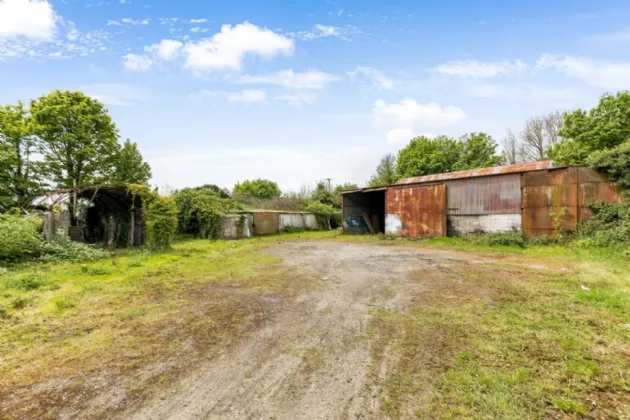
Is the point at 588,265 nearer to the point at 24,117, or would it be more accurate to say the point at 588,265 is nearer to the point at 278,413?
the point at 278,413

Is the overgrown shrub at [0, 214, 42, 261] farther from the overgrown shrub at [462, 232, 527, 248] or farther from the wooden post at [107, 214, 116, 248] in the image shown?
the overgrown shrub at [462, 232, 527, 248]

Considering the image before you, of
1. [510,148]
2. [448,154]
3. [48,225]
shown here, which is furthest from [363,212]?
[510,148]

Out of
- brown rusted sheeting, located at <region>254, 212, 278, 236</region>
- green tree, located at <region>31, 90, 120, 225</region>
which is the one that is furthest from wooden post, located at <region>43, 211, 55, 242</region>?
brown rusted sheeting, located at <region>254, 212, 278, 236</region>

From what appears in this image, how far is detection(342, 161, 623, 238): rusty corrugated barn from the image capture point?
11.7 meters

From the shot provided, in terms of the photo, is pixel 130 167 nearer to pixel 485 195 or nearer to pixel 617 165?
pixel 485 195

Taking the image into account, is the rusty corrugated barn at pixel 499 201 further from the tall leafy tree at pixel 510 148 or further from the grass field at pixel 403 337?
the tall leafy tree at pixel 510 148

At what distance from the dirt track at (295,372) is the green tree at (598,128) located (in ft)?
Result: 74.3

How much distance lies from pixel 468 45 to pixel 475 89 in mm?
2171

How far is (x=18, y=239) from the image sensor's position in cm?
809

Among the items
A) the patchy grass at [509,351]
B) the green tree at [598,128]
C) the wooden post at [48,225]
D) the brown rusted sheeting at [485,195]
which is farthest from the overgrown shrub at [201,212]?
the green tree at [598,128]

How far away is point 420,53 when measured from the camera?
471 inches

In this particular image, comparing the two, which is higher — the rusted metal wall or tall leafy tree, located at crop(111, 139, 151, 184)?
tall leafy tree, located at crop(111, 139, 151, 184)

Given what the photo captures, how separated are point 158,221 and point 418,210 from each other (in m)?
13.4

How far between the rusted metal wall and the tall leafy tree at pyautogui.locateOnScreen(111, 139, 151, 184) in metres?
26.6
